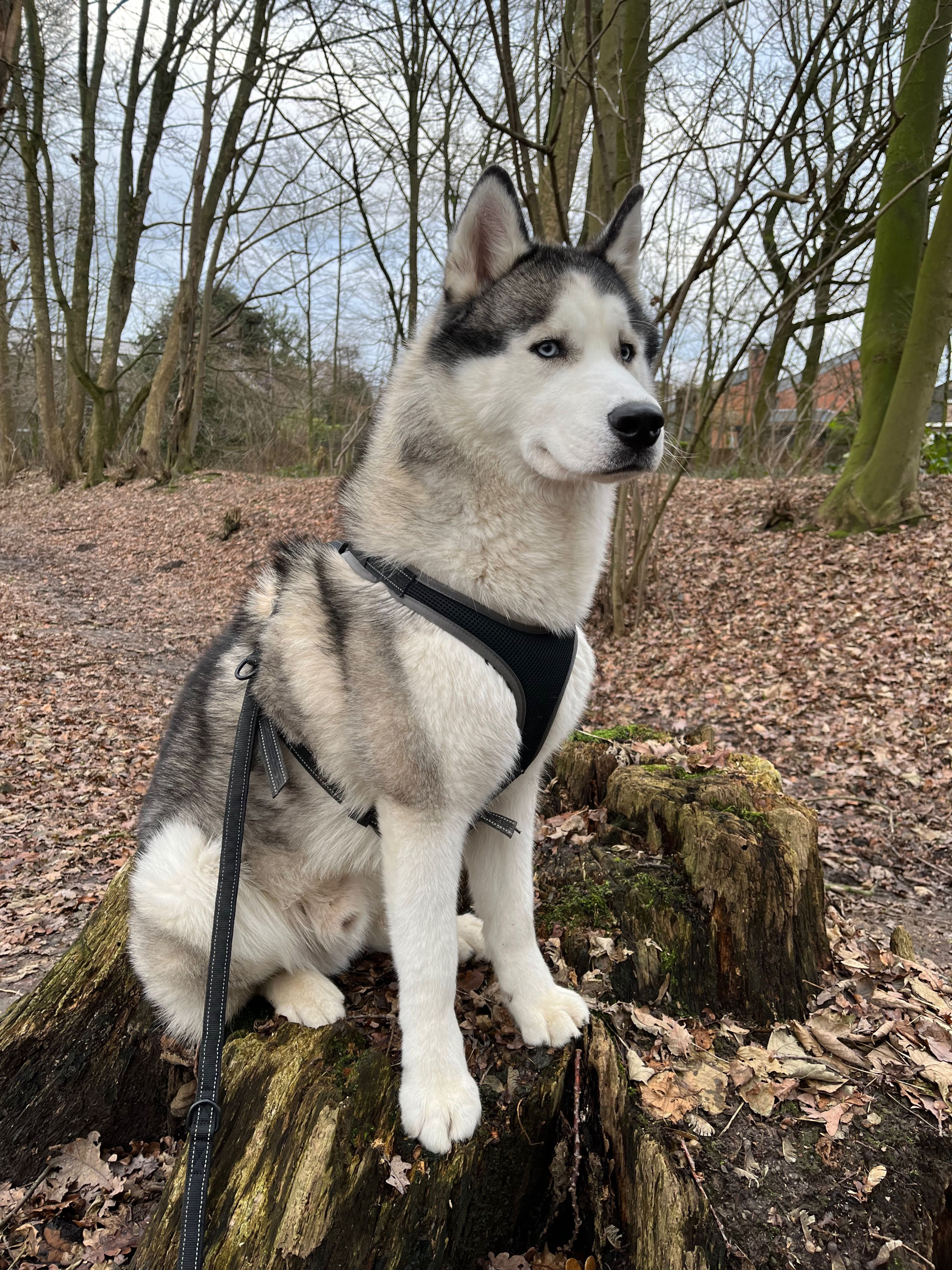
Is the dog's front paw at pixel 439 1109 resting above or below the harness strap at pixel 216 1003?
below

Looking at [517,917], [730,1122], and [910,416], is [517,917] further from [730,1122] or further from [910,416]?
[910,416]

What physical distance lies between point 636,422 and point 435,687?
0.86m

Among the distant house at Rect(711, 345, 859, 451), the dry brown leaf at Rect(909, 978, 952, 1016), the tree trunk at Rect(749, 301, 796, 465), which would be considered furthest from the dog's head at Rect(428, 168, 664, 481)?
the tree trunk at Rect(749, 301, 796, 465)

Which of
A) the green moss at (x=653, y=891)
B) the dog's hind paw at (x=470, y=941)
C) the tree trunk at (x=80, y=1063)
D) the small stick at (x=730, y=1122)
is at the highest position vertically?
the green moss at (x=653, y=891)

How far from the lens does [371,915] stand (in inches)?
99.8

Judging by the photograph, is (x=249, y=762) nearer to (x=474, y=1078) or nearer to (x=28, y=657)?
(x=474, y=1078)

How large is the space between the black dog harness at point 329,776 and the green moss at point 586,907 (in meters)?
0.68

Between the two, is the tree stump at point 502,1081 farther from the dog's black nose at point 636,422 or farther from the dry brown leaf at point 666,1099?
the dog's black nose at point 636,422

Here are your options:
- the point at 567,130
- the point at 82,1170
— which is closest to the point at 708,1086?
the point at 82,1170

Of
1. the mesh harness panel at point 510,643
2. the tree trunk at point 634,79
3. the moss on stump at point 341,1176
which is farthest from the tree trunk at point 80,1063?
the tree trunk at point 634,79

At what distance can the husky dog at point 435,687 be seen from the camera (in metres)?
2.05

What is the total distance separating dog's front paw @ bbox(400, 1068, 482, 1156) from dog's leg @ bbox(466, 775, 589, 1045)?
1.01 ft

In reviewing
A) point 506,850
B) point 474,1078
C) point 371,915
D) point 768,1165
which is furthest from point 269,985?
point 768,1165

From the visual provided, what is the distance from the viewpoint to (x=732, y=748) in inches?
252
